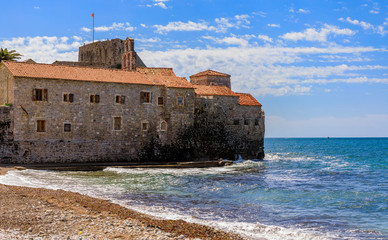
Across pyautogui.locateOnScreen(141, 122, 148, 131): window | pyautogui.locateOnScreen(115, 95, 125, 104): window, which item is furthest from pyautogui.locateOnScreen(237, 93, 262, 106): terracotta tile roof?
pyautogui.locateOnScreen(115, 95, 125, 104): window

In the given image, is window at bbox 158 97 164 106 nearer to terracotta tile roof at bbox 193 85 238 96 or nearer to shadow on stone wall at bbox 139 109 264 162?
shadow on stone wall at bbox 139 109 264 162

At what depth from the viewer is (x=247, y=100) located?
4612cm

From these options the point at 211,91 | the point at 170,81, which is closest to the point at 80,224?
the point at 170,81

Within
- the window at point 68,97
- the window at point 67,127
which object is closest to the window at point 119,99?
the window at point 68,97

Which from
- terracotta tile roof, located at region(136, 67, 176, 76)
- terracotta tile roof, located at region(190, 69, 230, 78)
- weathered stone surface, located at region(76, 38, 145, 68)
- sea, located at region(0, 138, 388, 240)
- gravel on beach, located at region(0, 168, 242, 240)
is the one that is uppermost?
weathered stone surface, located at region(76, 38, 145, 68)

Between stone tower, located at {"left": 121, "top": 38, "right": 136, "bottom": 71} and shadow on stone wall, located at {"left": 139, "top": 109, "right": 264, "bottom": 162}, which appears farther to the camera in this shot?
stone tower, located at {"left": 121, "top": 38, "right": 136, "bottom": 71}

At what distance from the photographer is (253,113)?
149 feet

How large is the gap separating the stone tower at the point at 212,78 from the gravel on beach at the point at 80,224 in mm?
36279

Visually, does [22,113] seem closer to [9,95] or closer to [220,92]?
[9,95]

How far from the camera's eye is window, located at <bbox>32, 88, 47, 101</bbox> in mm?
33875

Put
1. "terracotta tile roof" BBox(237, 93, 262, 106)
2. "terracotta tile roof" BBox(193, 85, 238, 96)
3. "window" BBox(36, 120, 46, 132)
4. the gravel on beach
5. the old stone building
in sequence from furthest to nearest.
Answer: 1. "terracotta tile roof" BBox(237, 93, 262, 106)
2. "terracotta tile roof" BBox(193, 85, 238, 96)
3. "window" BBox(36, 120, 46, 132)
4. the old stone building
5. the gravel on beach

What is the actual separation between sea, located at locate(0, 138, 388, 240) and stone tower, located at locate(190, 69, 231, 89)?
64.0 feet

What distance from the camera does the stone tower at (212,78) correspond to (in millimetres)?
51312

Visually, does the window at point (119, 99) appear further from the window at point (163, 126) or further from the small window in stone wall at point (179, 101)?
the small window in stone wall at point (179, 101)
